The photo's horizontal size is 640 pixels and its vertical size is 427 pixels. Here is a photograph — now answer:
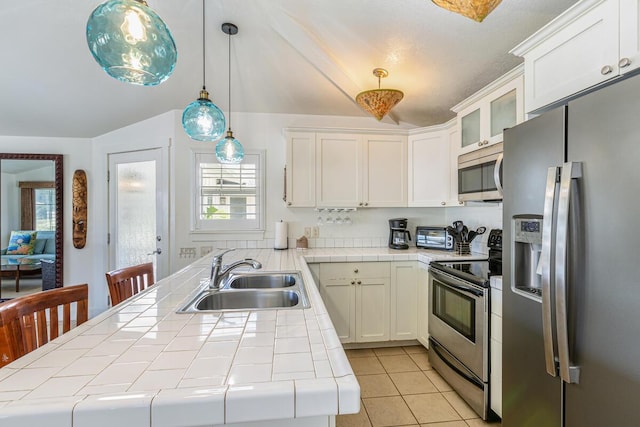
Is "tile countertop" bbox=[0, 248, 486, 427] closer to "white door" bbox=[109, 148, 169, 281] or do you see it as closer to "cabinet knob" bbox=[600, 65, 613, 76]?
"cabinet knob" bbox=[600, 65, 613, 76]

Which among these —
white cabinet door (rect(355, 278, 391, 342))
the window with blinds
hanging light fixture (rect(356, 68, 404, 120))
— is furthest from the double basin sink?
the window with blinds

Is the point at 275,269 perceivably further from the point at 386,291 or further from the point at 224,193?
the point at 224,193

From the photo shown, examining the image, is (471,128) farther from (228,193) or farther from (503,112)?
(228,193)

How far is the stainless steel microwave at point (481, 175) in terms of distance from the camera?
6.80ft

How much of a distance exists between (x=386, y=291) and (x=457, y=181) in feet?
4.05

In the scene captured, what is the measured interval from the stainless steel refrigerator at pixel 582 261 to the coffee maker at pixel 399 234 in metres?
1.72

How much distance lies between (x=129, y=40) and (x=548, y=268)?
5.74 feet

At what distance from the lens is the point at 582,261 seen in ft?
3.79

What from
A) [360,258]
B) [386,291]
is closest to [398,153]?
[360,258]

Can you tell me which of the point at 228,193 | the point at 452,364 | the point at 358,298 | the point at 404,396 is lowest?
the point at 404,396

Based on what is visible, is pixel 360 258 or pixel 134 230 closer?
pixel 360 258

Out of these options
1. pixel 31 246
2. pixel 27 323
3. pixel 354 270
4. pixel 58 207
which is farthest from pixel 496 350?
pixel 31 246

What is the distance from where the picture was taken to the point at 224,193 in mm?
3334

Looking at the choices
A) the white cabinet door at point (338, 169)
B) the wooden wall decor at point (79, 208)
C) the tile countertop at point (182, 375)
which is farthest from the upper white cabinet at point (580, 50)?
the wooden wall decor at point (79, 208)
